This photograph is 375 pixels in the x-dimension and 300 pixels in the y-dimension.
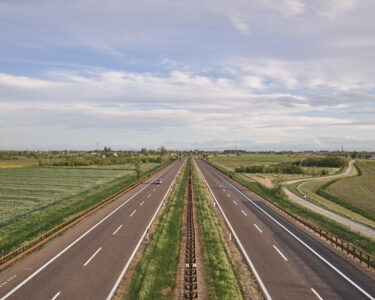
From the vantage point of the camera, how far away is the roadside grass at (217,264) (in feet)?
39.8

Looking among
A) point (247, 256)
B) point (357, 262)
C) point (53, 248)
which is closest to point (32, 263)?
point (53, 248)

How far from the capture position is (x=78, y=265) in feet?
48.2

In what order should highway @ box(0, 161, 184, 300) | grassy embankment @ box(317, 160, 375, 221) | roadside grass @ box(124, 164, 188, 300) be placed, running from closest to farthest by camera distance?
roadside grass @ box(124, 164, 188, 300) < highway @ box(0, 161, 184, 300) < grassy embankment @ box(317, 160, 375, 221)

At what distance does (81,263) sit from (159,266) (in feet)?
16.1

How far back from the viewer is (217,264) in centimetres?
1492

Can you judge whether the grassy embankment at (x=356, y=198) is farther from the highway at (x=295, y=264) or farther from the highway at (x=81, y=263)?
the highway at (x=81, y=263)

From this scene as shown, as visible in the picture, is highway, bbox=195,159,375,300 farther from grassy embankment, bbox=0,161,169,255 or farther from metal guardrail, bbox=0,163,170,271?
grassy embankment, bbox=0,161,169,255

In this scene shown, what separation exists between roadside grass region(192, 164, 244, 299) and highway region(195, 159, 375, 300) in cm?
133

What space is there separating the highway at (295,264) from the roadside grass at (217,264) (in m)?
1.33

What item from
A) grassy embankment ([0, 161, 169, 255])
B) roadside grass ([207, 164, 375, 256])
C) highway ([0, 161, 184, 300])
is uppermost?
highway ([0, 161, 184, 300])

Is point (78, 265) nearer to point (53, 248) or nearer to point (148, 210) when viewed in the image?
point (53, 248)

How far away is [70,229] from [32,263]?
22.3ft

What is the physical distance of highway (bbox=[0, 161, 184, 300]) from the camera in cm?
1206

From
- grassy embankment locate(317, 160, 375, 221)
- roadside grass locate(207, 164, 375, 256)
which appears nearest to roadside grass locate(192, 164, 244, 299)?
roadside grass locate(207, 164, 375, 256)
